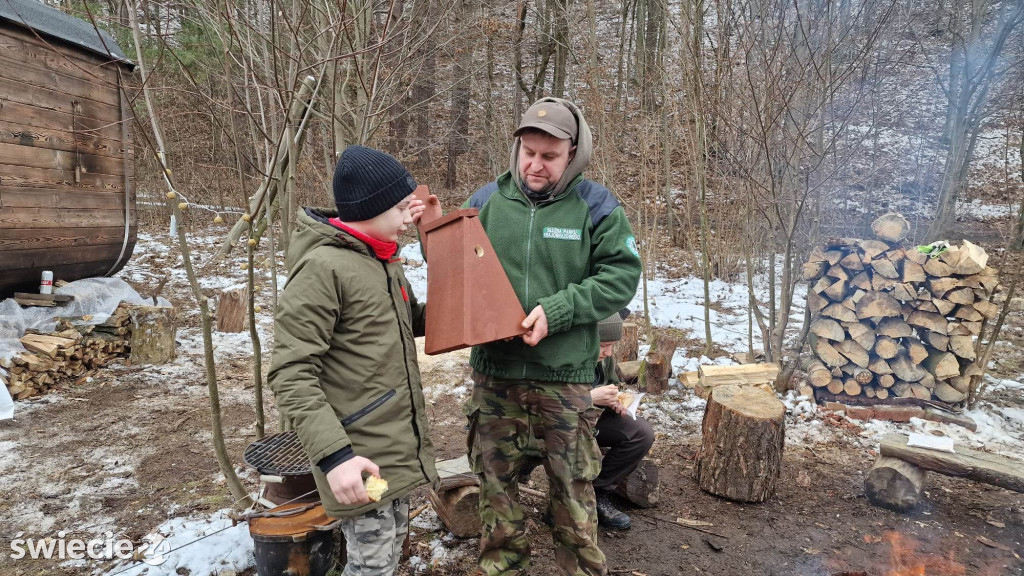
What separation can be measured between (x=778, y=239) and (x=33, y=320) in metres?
9.43

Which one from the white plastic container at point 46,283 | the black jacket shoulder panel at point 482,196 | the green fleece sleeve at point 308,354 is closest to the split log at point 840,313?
the black jacket shoulder panel at point 482,196

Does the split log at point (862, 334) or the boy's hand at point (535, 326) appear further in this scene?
the split log at point (862, 334)

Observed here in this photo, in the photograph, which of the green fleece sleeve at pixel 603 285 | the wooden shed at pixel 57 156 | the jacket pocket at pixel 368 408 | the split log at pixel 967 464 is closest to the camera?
the jacket pocket at pixel 368 408

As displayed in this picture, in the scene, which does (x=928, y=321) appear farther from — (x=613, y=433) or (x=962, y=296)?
(x=613, y=433)

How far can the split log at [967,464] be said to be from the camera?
11.7 ft

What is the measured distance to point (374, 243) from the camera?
208 cm

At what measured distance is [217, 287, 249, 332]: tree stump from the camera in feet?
23.5

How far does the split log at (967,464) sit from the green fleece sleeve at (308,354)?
3.65m

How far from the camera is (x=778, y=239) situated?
29.7ft

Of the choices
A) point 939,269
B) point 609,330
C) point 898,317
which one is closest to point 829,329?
point 898,317

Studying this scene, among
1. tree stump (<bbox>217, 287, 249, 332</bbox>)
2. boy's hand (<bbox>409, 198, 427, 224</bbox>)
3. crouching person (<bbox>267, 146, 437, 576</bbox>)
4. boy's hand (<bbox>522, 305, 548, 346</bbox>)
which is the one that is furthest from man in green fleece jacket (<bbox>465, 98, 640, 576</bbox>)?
tree stump (<bbox>217, 287, 249, 332</bbox>)

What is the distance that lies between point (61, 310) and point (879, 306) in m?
7.99

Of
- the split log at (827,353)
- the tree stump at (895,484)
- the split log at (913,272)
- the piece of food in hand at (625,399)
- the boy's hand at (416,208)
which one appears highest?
the boy's hand at (416,208)

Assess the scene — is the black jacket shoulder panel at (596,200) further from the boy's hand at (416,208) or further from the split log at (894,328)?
the split log at (894,328)
